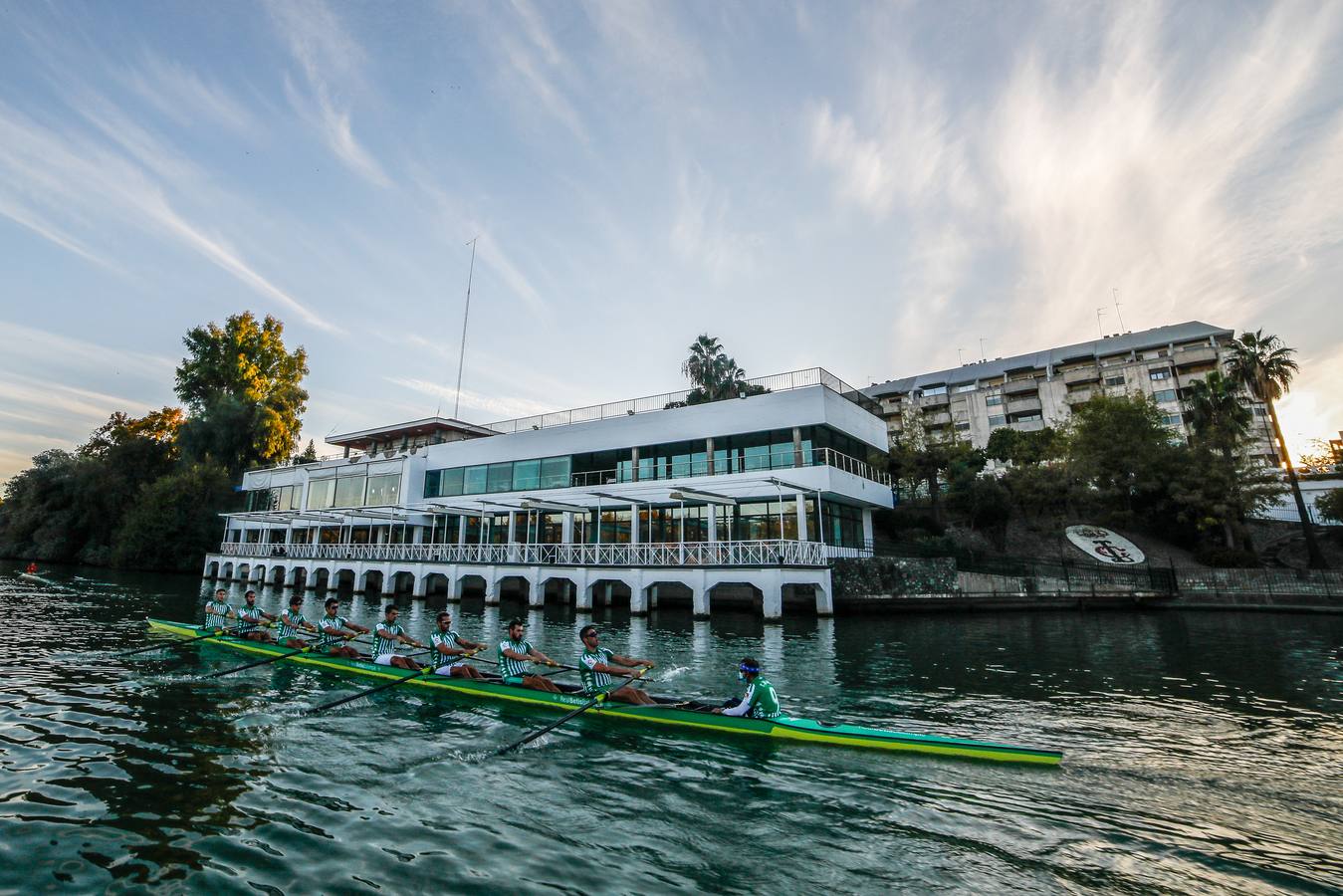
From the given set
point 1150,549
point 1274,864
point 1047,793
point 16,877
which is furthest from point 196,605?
point 1150,549

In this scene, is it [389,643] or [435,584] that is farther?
[435,584]

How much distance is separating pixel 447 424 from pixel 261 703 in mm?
38863

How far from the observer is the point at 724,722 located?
949 centimetres

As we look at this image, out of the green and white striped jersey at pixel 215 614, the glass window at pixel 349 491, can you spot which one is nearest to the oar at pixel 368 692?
the green and white striped jersey at pixel 215 614

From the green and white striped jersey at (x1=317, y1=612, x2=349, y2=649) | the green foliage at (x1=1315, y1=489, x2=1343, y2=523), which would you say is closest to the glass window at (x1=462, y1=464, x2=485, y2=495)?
the green and white striped jersey at (x1=317, y1=612, x2=349, y2=649)

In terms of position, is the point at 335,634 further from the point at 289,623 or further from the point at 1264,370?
the point at 1264,370

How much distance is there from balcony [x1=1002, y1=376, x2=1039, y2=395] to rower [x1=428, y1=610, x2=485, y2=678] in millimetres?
71749

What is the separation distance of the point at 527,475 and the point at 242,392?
134 ft

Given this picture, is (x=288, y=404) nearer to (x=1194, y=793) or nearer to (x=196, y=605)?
(x=196, y=605)

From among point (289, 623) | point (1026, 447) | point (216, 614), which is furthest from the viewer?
point (1026, 447)

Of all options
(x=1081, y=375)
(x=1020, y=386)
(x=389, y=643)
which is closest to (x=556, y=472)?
(x=389, y=643)

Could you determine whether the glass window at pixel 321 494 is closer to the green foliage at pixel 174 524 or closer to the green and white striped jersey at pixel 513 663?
the green foliage at pixel 174 524

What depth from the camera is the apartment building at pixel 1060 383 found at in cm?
6116

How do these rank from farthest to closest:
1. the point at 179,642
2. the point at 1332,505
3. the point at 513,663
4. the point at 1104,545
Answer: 1. the point at 1332,505
2. the point at 1104,545
3. the point at 179,642
4. the point at 513,663
